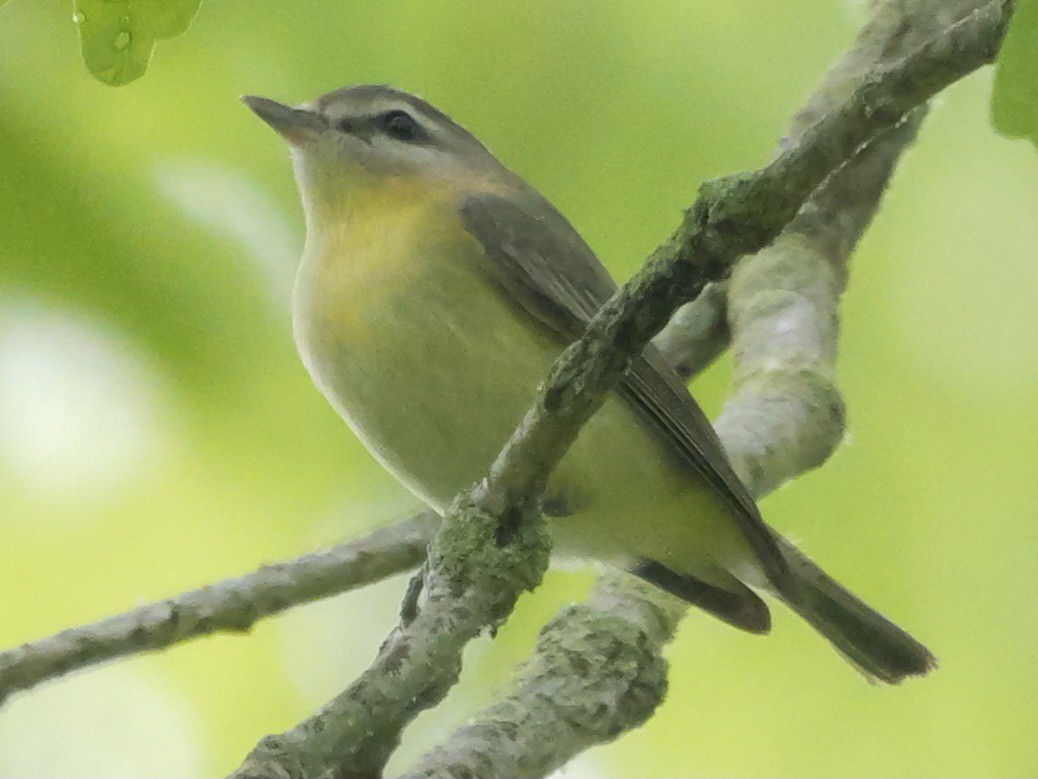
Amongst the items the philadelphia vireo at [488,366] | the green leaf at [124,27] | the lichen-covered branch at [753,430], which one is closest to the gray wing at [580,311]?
the philadelphia vireo at [488,366]

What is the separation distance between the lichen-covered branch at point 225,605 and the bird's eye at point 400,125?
0.89 m

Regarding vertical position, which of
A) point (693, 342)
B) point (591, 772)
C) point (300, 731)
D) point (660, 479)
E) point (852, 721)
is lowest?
point (300, 731)

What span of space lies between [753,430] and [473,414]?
2.62 feet

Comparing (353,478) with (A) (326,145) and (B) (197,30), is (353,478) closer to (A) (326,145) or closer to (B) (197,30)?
(A) (326,145)

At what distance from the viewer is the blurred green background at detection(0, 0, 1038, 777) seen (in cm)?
296

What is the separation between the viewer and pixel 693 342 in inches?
133

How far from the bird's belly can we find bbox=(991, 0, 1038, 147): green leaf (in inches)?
57.8

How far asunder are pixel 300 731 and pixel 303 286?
1352 millimetres

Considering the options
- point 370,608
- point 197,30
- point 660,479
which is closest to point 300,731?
point 660,479

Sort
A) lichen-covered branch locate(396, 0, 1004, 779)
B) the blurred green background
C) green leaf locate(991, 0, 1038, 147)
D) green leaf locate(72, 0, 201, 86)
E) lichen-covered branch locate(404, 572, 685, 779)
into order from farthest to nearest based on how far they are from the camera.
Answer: the blurred green background
lichen-covered branch locate(396, 0, 1004, 779)
lichen-covered branch locate(404, 572, 685, 779)
green leaf locate(72, 0, 201, 86)
green leaf locate(991, 0, 1038, 147)

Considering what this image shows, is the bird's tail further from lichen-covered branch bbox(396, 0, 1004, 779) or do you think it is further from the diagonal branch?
the diagonal branch

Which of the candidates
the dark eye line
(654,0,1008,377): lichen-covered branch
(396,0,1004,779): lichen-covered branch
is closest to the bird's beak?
the dark eye line

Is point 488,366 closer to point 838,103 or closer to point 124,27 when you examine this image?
point 124,27

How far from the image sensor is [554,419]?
5.63 ft
